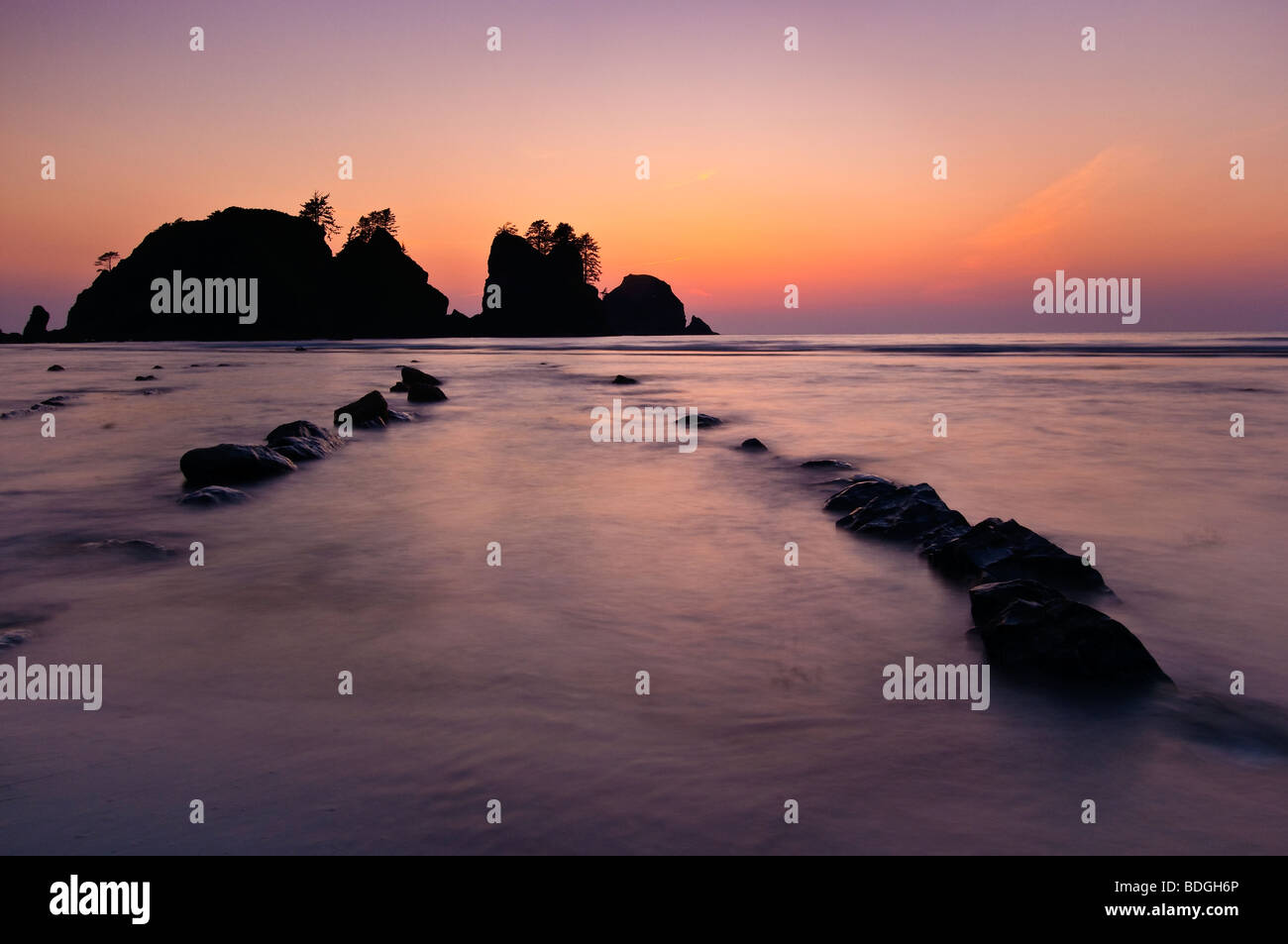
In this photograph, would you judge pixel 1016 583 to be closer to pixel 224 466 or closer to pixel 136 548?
pixel 136 548

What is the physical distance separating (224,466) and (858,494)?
6792mm

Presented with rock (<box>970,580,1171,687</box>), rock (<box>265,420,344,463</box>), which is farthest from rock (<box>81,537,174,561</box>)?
rock (<box>970,580,1171,687</box>)

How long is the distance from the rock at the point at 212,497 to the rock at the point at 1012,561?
657 centimetres

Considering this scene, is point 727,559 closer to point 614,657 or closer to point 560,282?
point 614,657

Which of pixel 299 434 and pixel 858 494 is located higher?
pixel 299 434

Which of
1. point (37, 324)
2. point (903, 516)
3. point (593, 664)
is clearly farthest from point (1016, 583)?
point (37, 324)

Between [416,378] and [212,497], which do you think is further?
[416,378]

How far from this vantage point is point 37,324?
123500mm

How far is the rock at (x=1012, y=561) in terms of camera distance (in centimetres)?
499

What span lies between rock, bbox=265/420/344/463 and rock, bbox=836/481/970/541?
691cm

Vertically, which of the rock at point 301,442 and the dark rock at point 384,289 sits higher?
the dark rock at point 384,289

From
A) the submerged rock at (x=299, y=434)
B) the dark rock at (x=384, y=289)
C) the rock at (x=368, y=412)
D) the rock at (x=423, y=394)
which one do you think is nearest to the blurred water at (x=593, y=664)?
the submerged rock at (x=299, y=434)

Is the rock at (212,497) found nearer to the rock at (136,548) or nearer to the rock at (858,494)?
the rock at (136,548)
